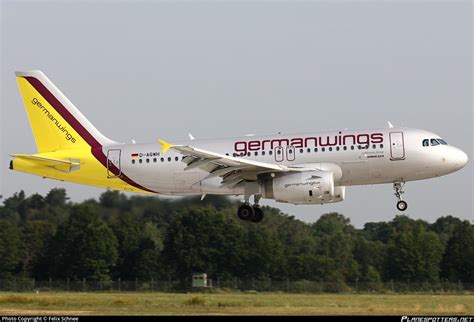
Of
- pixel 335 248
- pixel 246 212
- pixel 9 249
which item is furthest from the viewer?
pixel 335 248

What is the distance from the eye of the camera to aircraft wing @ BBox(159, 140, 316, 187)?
50956 millimetres

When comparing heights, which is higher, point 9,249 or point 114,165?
point 114,165

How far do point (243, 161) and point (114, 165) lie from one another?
7.85m

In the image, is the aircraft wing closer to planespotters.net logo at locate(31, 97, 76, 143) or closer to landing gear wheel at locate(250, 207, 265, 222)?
landing gear wheel at locate(250, 207, 265, 222)

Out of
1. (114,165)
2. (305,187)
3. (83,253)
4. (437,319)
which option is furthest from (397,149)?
(83,253)

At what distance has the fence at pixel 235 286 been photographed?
6650cm

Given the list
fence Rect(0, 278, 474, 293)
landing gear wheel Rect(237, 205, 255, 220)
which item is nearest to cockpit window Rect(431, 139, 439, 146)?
landing gear wheel Rect(237, 205, 255, 220)

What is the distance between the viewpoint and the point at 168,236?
75188 millimetres

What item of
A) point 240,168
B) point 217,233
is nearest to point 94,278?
point 217,233

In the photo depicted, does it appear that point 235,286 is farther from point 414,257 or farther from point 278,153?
point 278,153

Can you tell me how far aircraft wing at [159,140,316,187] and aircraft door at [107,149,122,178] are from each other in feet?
15.1

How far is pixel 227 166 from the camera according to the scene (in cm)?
5278

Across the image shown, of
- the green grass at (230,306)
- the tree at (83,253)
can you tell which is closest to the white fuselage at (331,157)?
the green grass at (230,306)

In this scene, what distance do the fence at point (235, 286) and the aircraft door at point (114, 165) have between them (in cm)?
1389
